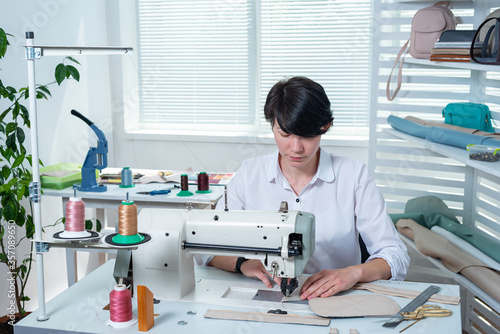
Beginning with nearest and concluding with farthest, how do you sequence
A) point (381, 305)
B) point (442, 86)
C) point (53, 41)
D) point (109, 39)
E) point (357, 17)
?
point (381, 305)
point (442, 86)
point (53, 41)
point (357, 17)
point (109, 39)

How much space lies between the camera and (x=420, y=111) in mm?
3363

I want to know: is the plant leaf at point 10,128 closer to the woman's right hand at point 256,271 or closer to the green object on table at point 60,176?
the green object on table at point 60,176

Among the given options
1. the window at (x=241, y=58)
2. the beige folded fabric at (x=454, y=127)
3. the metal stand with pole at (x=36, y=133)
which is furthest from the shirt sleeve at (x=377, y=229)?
the window at (x=241, y=58)

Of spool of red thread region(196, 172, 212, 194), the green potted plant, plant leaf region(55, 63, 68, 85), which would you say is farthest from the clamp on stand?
spool of red thread region(196, 172, 212, 194)

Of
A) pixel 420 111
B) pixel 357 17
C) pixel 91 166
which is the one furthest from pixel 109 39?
pixel 420 111

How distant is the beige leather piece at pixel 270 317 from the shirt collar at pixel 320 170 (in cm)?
61

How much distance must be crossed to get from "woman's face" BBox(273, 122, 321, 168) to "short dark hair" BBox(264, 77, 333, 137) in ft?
0.07

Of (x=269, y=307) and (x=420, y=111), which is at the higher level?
(x=420, y=111)

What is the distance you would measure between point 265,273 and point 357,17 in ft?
8.94

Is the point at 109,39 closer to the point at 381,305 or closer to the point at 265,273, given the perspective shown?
the point at 265,273

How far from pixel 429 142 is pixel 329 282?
1.43 metres

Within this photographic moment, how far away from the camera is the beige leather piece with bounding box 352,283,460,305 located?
164cm

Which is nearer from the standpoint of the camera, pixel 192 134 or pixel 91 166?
pixel 91 166

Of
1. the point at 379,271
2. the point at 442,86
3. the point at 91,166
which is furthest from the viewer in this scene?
the point at 442,86
